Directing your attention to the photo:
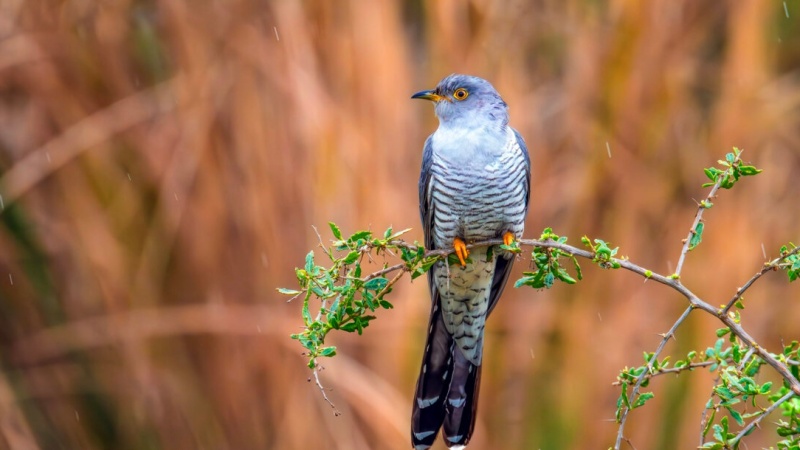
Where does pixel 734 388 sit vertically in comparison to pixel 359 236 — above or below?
below

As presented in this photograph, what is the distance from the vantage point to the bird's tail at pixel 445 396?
2.17 meters

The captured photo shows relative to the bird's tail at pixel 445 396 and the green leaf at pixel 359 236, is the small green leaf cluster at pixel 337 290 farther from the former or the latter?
the bird's tail at pixel 445 396

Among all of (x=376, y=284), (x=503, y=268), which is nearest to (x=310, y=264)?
(x=376, y=284)

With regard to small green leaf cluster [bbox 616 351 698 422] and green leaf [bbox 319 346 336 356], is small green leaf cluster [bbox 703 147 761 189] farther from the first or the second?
green leaf [bbox 319 346 336 356]

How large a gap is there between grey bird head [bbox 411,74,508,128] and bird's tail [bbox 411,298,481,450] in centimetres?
47

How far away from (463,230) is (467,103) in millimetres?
375

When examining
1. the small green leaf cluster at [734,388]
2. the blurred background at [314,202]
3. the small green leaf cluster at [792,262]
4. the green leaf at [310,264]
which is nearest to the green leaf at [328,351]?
the green leaf at [310,264]

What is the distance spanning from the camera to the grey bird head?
2389mm

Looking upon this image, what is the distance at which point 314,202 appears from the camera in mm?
3285

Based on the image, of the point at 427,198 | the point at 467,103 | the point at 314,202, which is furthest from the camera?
the point at 314,202

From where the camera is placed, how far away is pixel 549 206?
336 cm

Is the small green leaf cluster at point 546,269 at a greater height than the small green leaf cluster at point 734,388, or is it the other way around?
the small green leaf cluster at point 546,269

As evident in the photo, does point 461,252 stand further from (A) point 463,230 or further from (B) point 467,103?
(B) point 467,103

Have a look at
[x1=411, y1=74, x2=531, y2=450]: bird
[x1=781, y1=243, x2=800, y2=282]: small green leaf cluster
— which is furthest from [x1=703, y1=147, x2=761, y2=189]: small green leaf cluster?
[x1=411, y1=74, x2=531, y2=450]: bird
